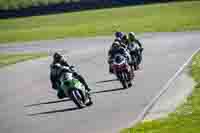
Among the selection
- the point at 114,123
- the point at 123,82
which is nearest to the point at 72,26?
the point at 123,82

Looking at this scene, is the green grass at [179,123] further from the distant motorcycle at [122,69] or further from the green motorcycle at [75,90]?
the distant motorcycle at [122,69]

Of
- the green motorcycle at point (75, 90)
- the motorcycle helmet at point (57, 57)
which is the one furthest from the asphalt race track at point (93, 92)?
the motorcycle helmet at point (57, 57)

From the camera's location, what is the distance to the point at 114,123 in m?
17.0

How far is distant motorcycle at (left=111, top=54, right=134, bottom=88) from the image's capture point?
23191 millimetres

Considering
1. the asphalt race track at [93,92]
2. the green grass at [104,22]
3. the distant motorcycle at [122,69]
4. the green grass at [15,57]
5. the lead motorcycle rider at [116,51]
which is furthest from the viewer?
the green grass at [104,22]

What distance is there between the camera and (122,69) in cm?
2327

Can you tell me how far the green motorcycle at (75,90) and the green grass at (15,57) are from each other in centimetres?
2102

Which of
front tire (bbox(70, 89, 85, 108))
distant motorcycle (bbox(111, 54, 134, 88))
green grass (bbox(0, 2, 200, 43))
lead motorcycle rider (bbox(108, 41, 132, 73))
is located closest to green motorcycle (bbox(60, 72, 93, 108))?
front tire (bbox(70, 89, 85, 108))

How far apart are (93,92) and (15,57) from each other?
23074 mm

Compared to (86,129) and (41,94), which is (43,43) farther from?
(86,129)

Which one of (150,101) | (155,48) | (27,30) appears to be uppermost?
(150,101)

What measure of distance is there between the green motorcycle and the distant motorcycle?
9.83 feet

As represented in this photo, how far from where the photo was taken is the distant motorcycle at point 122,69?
23.2 m

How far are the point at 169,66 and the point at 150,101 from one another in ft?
30.3
